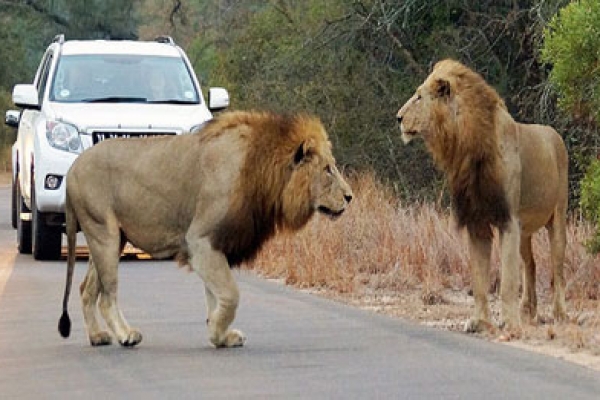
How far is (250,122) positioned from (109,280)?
1.27m

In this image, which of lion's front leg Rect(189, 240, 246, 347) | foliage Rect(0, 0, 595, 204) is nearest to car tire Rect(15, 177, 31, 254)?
foliage Rect(0, 0, 595, 204)

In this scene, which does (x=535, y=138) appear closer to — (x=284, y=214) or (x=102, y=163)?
(x=284, y=214)

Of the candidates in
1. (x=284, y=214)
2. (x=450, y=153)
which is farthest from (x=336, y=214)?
(x=450, y=153)

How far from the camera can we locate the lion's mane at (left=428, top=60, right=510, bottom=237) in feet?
37.0

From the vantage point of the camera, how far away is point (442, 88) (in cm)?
1141

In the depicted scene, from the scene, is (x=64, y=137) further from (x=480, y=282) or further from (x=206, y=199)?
(x=480, y=282)

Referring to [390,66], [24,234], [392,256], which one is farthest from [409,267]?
[390,66]

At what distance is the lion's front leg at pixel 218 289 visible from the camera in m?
10.4

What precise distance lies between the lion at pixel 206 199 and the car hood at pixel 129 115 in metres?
5.22

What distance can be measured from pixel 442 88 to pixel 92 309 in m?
2.54

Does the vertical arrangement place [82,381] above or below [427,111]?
below

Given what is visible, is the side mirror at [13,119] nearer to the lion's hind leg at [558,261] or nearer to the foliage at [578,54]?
the foliage at [578,54]

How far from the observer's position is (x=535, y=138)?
11.9 metres

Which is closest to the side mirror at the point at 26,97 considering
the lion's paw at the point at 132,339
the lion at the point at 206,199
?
the lion at the point at 206,199
